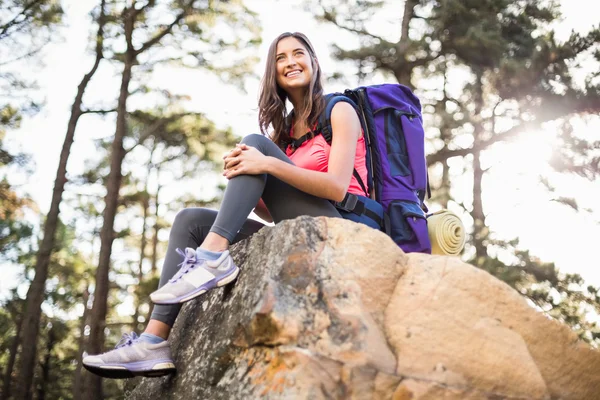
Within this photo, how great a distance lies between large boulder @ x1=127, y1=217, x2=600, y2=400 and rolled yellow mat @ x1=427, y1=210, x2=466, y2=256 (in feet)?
1.34

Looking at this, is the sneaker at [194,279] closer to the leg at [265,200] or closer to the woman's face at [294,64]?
the leg at [265,200]

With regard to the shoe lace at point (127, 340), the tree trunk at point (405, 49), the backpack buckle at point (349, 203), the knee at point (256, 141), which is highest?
the tree trunk at point (405, 49)

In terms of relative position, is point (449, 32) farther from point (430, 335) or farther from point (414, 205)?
point (430, 335)

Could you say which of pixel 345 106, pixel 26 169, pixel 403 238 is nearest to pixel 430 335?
pixel 403 238

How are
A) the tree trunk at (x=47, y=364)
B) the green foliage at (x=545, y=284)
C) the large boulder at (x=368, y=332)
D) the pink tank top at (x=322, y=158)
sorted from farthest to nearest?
the tree trunk at (x=47, y=364) < the green foliage at (x=545, y=284) < the pink tank top at (x=322, y=158) < the large boulder at (x=368, y=332)

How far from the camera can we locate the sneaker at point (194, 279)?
207cm

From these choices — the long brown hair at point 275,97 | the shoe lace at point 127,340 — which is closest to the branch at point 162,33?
the long brown hair at point 275,97

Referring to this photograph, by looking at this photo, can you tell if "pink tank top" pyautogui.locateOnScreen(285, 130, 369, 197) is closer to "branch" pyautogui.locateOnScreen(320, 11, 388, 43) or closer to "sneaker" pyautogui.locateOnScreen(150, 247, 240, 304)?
"sneaker" pyautogui.locateOnScreen(150, 247, 240, 304)

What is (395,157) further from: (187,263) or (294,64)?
(187,263)

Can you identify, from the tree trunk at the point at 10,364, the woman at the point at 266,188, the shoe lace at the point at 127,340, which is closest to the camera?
the woman at the point at 266,188

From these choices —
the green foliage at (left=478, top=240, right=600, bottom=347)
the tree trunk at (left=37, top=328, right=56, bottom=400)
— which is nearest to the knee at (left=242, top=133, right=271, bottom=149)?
the green foliage at (left=478, top=240, right=600, bottom=347)

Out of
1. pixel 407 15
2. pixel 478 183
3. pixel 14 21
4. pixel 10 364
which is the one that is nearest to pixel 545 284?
pixel 478 183

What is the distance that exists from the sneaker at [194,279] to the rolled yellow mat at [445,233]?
0.97m

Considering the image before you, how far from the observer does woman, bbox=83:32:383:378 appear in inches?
85.7
